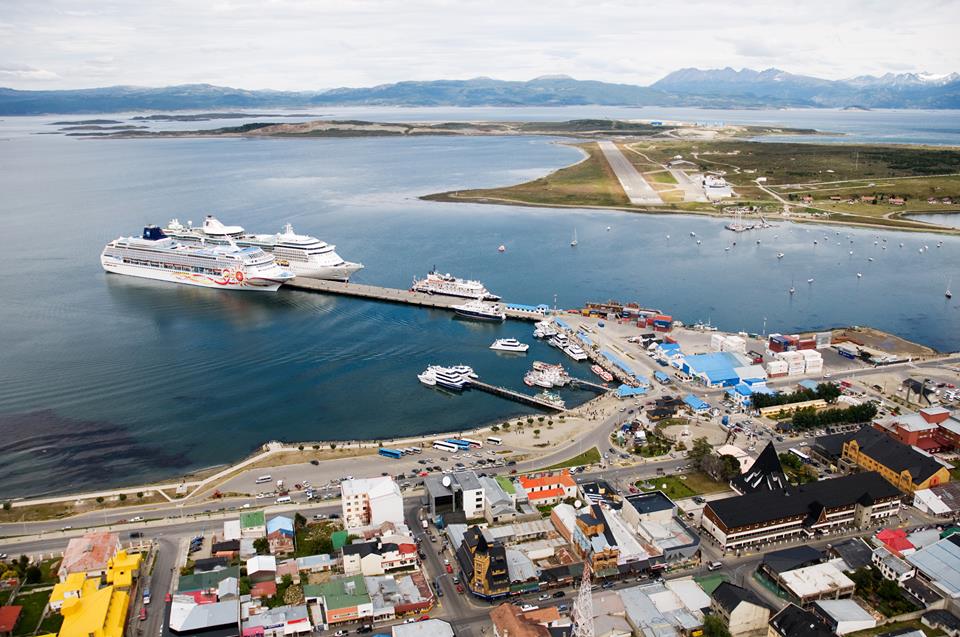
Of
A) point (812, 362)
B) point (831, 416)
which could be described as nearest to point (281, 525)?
point (831, 416)

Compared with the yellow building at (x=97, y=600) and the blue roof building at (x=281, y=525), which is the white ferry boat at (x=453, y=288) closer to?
the blue roof building at (x=281, y=525)

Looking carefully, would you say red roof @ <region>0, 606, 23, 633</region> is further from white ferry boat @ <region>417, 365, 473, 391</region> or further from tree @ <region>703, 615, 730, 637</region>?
white ferry boat @ <region>417, 365, 473, 391</region>


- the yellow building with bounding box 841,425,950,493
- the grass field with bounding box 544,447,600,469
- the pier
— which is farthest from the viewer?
the pier

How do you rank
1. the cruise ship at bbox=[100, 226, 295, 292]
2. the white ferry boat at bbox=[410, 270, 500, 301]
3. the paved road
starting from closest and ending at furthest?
the white ferry boat at bbox=[410, 270, 500, 301] < the cruise ship at bbox=[100, 226, 295, 292] < the paved road

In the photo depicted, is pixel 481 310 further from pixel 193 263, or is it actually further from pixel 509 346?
pixel 193 263

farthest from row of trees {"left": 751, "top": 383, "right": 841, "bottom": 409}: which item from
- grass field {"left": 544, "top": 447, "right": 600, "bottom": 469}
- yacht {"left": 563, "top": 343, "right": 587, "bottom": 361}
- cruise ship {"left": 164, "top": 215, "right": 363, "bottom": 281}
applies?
cruise ship {"left": 164, "top": 215, "right": 363, "bottom": 281}

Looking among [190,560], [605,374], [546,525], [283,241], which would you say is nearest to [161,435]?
[190,560]

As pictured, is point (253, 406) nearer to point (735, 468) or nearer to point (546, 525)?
point (546, 525)

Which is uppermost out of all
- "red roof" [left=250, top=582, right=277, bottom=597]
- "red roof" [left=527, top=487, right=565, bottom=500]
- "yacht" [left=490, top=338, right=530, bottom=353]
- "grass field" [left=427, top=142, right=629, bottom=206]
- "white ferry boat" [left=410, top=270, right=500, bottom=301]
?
"grass field" [left=427, top=142, right=629, bottom=206]
